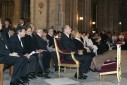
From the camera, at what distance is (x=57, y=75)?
32.9 feet

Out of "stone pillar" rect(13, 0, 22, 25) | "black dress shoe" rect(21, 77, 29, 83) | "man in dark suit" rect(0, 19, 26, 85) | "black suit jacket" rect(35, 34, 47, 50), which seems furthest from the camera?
"stone pillar" rect(13, 0, 22, 25)

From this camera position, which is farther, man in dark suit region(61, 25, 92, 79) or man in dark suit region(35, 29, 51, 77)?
man in dark suit region(35, 29, 51, 77)

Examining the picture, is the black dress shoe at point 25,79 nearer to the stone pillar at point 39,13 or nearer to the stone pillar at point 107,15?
the stone pillar at point 39,13

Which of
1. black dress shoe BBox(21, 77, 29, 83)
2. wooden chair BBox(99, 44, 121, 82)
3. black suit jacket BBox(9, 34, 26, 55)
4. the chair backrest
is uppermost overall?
black suit jacket BBox(9, 34, 26, 55)

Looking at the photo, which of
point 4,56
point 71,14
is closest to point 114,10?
point 71,14

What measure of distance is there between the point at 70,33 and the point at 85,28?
53.1ft

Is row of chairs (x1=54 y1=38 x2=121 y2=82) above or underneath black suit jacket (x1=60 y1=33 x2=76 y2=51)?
underneath

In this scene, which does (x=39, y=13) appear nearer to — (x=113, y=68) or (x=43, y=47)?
(x=43, y=47)

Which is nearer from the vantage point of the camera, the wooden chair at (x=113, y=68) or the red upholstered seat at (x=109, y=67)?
the wooden chair at (x=113, y=68)

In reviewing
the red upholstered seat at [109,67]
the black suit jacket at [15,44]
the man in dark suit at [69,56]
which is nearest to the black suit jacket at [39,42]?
the man in dark suit at [69,56]

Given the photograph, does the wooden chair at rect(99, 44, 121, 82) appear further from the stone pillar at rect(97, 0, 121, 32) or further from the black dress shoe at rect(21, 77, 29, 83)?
the stone pillar at rect(97, 0, 121, 32)

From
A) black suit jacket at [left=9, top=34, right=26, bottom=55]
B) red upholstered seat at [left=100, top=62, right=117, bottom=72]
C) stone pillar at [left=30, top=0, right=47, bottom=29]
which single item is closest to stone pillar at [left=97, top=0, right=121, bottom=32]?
stone pillar at [left=30, top=0, right=47, bottom=29]

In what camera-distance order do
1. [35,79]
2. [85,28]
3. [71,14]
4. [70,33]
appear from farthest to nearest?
[85,28] → [71,14] → [70,33] → [35,79]

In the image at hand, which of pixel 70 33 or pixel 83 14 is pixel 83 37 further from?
pixel 83 14
